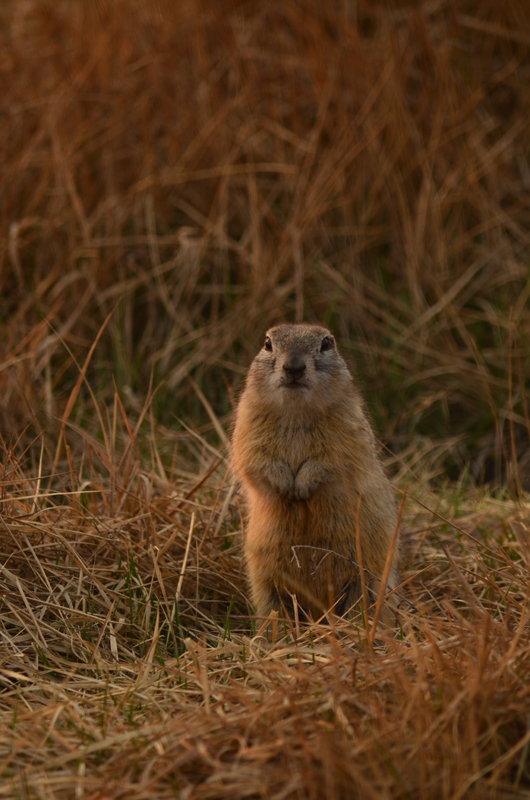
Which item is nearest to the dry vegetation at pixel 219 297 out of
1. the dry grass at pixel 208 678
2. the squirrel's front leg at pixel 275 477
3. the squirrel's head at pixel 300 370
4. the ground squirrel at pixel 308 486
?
the dry grass at pixel 208 678

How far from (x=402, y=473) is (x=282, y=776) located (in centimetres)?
308

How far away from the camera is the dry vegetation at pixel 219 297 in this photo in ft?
10.8

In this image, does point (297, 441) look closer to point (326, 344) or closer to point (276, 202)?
point (326, 344)

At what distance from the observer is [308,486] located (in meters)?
3.53

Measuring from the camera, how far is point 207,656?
295 centimetres

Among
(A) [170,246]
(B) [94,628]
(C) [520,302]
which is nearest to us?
(B) [94,628]

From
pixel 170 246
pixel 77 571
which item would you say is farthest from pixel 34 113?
pixel 77 571

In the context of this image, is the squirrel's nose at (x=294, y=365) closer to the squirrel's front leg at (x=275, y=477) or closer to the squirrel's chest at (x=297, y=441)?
the squirrel's chest at (x=297, y=441)

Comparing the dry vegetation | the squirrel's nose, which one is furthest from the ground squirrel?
the dry vegetation

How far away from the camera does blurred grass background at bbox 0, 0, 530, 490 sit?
603 centimetres

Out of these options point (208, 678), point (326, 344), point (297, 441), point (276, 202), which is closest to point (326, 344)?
point (326, 344)

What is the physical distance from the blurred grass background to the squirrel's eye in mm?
1744

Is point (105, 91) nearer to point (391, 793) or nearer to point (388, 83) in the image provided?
point (388, 83)

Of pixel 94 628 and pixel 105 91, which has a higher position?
pixel 105 91
